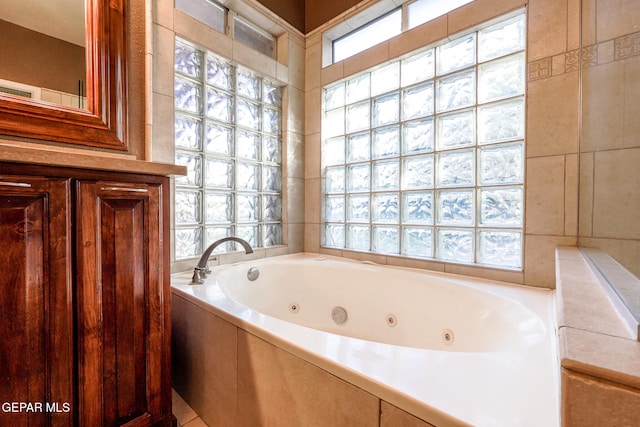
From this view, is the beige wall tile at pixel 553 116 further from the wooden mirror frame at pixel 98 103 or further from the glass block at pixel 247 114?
the wooden mirror frame at pixel 98 103

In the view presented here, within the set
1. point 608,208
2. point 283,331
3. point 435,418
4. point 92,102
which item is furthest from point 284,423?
point 92,102

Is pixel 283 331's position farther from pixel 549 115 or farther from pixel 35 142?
pixel 549 115

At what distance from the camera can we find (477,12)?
1335mm

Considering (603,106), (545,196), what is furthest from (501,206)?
(603,106)

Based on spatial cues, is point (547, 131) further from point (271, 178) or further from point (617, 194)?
point (271, 178)

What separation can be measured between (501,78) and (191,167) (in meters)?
1.70

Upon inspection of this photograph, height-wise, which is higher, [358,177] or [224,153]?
[224,153]

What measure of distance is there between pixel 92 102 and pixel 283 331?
1.26 m

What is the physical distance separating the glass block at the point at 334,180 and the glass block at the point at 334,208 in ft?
0.19

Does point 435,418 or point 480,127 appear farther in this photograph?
point 480,127

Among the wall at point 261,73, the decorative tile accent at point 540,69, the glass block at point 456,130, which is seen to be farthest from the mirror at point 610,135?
the wall at point 261,73

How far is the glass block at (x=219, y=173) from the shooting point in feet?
5.37

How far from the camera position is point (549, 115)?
1169mm

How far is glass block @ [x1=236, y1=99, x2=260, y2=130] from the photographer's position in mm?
1773
